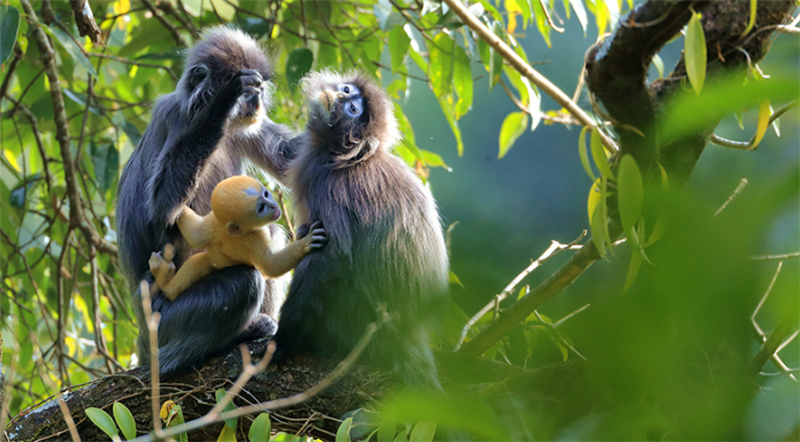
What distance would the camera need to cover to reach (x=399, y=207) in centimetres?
183

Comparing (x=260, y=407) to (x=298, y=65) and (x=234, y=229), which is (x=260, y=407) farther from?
(x=298, y=65)

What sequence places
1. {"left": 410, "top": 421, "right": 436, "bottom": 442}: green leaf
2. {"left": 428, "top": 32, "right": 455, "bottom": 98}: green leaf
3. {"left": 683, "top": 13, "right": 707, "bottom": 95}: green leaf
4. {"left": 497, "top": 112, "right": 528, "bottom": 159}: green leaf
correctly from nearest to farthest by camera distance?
{"left": 683, "top": 13, "right": 707, "bottom": 95}: green leaf < {"left": 410, "top": 421, "right": 436, "bottom": 442}: green leaf < {"left": 428, "top": 32, "right": 455, "bottom": 98}: green leaf < {"left": 497, "top": 112, "right": 528, "bottom": 159}: green leaf

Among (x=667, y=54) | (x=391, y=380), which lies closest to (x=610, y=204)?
(x=391, y=380)

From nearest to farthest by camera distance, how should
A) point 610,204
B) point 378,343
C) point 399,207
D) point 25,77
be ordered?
point 610,204 < point 378,343 < point 399,207 < point 25,77

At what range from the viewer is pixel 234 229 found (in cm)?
174

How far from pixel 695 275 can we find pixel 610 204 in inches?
24.5

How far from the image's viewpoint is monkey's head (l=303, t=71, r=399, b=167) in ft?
6.21

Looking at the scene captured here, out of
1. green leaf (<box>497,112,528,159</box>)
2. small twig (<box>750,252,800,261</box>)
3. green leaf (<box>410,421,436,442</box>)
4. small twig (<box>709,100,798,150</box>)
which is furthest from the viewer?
green leaf (<box>497,112,528,159</box>)

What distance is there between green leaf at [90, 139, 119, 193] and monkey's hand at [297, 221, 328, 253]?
4.02 ft

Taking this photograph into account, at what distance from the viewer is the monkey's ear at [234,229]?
5.69ft

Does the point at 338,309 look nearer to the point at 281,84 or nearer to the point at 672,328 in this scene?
the point at 281,84

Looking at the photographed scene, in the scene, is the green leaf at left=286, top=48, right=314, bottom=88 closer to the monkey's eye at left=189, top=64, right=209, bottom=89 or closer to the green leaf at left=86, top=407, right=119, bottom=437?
the monkey's eye at left=189, top=64, right=209, bottom=89

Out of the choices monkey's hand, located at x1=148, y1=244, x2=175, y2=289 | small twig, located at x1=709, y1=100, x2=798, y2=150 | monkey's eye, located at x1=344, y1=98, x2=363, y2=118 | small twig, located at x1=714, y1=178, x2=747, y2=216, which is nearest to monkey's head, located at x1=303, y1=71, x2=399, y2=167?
monkey's eye, located at x1=344, y1=98, x2=363, y2=118

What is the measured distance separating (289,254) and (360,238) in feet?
0.69
